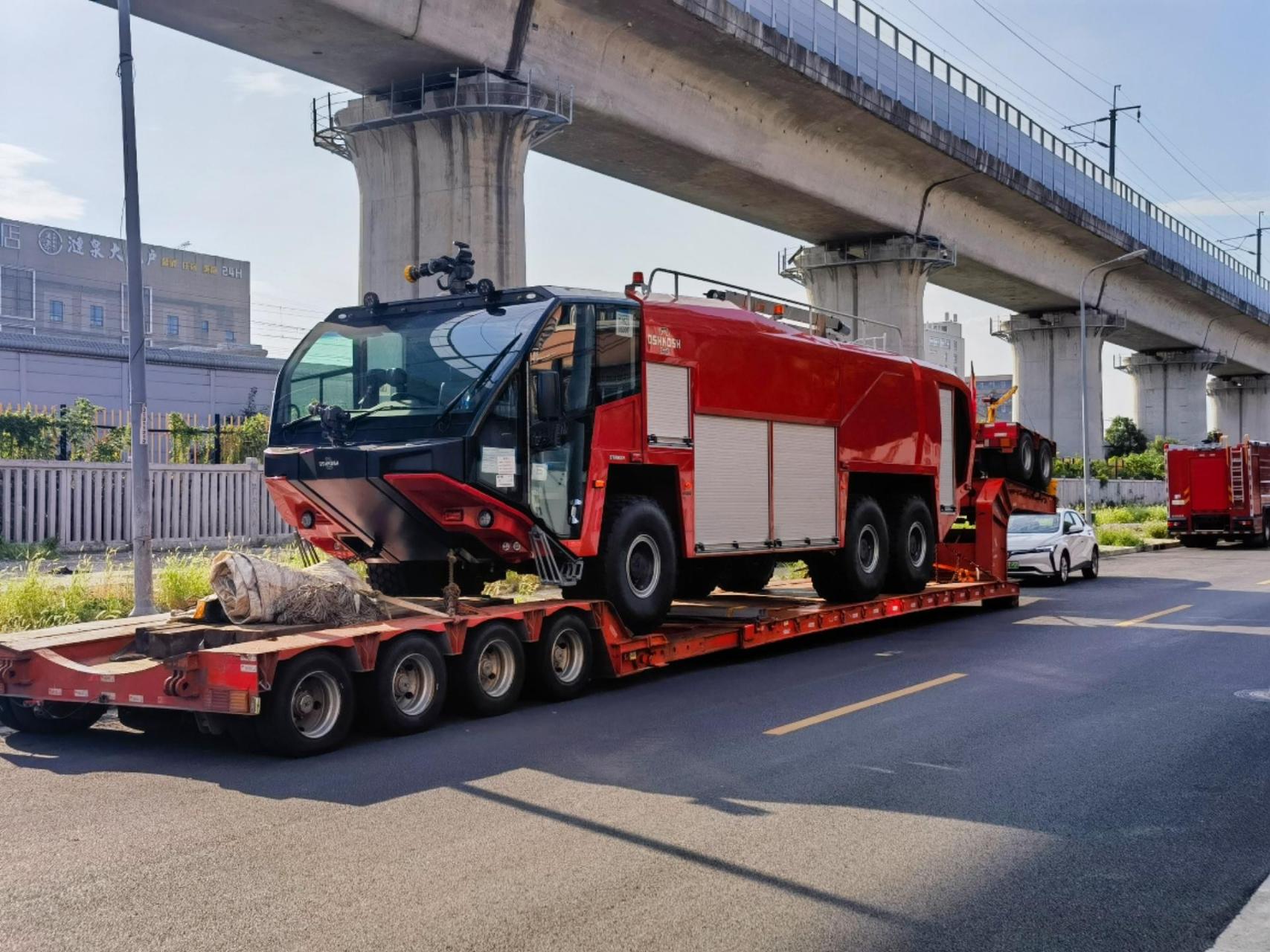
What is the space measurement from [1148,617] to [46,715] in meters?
13.6

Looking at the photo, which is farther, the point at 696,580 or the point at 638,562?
the point at 696,580

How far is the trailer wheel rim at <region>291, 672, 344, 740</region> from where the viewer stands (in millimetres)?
8402

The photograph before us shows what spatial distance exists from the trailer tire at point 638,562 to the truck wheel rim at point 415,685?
2.32 metres

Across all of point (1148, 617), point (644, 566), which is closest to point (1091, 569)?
point (1148, 617)

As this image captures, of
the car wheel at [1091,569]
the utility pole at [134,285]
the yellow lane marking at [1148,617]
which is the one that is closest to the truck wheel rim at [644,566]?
the utility pole at [134,285]

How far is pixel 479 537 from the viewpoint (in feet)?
35.2

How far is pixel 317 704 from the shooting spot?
28.0 ft

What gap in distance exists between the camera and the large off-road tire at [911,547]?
1600cm

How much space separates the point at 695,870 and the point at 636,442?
19.2ft

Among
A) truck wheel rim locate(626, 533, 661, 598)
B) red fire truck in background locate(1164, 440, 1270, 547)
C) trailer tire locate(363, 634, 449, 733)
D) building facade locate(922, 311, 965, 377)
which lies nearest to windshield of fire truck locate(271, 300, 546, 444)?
trailer tire locate(363, 634, 449, 733)

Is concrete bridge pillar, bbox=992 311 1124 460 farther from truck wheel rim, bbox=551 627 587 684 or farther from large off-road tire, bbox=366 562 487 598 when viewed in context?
truck wheel rim, bbox=551 627 587 684

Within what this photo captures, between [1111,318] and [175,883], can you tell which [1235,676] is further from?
[1111,318]

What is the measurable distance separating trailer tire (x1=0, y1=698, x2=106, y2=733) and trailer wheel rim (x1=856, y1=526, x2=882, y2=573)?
346 inches

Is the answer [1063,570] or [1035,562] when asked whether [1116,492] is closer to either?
[1063,570]
